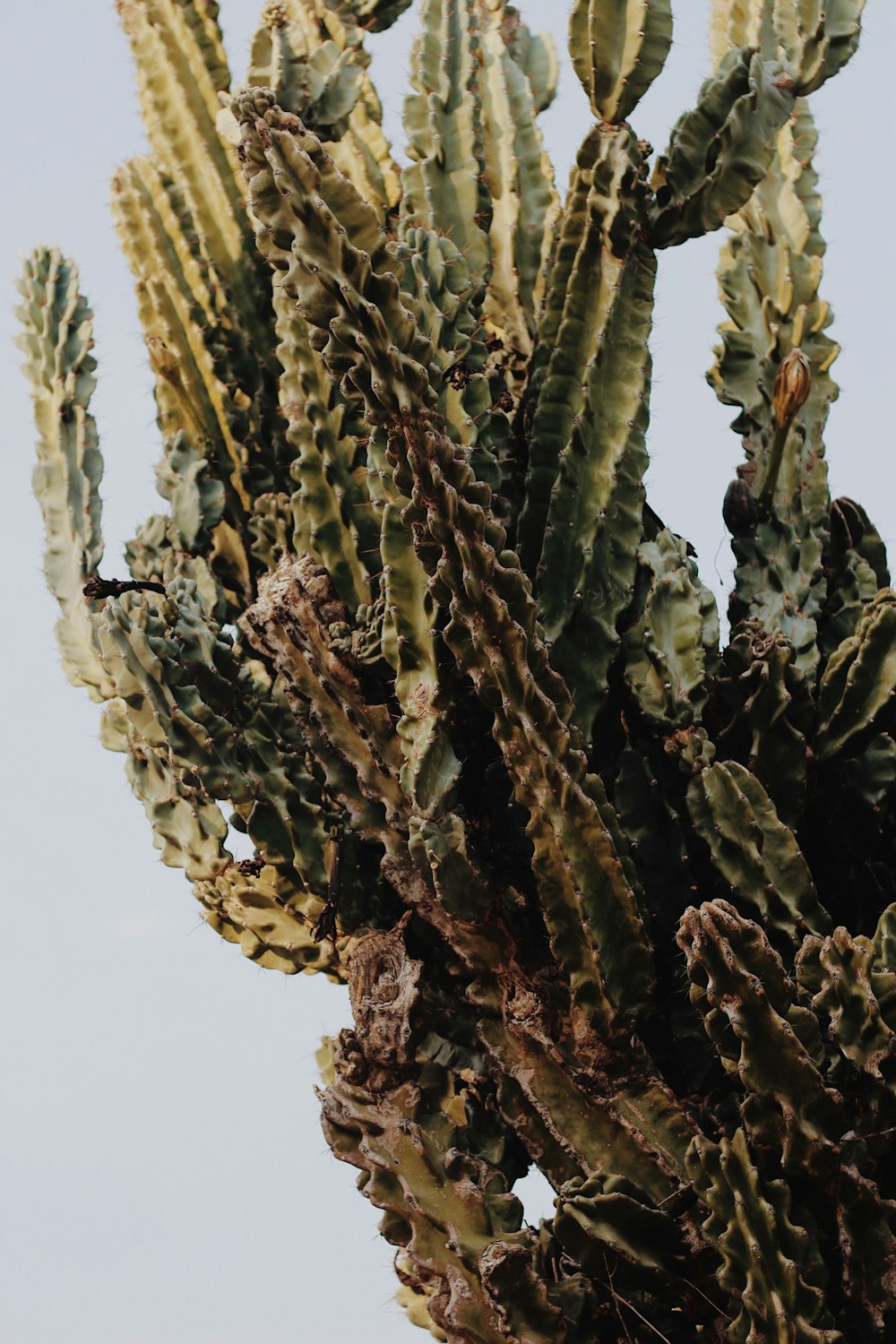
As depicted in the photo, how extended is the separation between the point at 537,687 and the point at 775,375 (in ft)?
6.53

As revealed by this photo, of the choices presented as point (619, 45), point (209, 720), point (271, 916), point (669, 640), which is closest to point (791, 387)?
point (669, 640)

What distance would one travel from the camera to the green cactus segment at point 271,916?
5.41 m

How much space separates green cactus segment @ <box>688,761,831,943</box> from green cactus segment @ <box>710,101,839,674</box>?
2.43 ft

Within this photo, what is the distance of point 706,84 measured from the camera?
192 inches

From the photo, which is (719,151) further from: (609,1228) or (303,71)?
(609,1228)

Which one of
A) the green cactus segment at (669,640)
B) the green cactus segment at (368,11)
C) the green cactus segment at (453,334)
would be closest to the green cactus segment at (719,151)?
the green cactus segment at (453,334)

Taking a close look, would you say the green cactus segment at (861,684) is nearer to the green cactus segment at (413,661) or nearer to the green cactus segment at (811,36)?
the green cactus segment at (413,661)

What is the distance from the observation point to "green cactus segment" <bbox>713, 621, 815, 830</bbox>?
15.9ft

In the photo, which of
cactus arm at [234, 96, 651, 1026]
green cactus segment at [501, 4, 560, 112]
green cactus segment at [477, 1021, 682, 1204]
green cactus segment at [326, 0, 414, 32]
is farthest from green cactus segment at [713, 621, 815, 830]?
green cactus segment at [326, 0, 414, 32]

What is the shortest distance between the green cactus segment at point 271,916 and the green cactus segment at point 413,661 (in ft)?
3.29

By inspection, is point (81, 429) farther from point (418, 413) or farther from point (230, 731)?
point (418, 413)

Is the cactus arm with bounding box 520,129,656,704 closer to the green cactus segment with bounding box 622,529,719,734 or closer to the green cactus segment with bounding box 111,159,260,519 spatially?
the green cactus segment with bounding box 622,529,719,734

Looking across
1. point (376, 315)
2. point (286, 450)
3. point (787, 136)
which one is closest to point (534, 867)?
point (376, 315)

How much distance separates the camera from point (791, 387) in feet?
17.7
